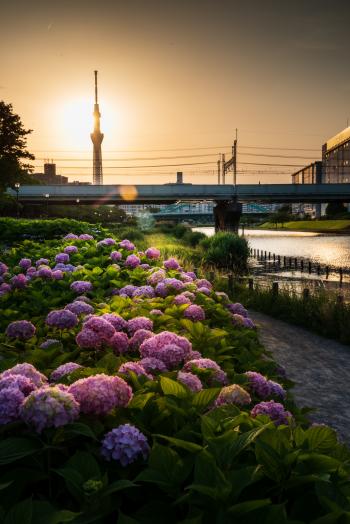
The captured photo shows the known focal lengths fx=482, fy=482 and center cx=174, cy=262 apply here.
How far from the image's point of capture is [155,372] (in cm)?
332

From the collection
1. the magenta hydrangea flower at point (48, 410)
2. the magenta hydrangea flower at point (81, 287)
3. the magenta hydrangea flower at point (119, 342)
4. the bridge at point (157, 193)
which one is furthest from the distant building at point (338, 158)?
the magenta hydrangea flower at point (48, 410)

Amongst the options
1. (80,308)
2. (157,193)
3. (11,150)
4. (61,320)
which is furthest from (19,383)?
(157,193)

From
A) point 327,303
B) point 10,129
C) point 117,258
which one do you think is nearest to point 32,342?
point 117,258

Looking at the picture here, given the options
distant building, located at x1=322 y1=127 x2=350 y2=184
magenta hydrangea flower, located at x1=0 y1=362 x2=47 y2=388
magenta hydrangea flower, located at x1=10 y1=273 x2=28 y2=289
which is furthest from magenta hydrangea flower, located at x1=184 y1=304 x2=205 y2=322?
distant building, located at x1=322 y1=127 x2=350 y2=184

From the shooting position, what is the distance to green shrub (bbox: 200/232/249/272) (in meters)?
27.6

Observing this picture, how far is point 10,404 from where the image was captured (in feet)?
7.48

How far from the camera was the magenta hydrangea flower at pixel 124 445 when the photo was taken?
2180mm

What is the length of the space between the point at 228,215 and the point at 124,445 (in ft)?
244

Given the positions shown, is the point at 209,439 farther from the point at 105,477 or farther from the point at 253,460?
the point at 105,477

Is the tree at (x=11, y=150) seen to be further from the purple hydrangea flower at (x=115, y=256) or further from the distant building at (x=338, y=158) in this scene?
the distant building at (x=338, y=158)

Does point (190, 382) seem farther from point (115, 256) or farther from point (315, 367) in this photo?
point (315, 367)

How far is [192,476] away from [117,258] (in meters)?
6.93

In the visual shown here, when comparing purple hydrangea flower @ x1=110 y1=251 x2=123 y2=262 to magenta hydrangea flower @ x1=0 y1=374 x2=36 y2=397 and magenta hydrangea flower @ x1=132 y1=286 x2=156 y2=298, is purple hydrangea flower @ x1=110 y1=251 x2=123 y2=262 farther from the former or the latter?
magenta hydrangea flower @ x1=0 y1=374 x2=36 y2=397

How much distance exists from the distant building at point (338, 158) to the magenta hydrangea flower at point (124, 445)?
147748 millimetres
